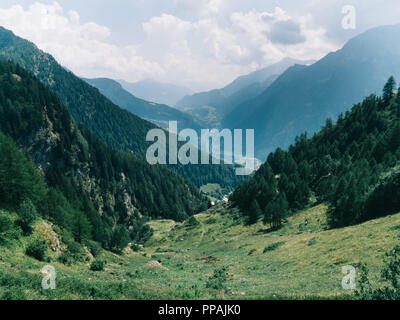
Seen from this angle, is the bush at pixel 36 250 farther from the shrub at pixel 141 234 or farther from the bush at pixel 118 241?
the shrub at pixel 141 234

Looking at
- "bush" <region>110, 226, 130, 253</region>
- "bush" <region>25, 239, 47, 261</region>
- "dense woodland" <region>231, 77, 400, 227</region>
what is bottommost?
"bush" <region>110, 226, 130, 253</region>

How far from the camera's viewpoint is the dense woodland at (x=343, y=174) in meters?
48.2

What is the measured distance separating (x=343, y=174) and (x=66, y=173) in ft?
393

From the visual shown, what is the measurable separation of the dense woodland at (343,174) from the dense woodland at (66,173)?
50122mm

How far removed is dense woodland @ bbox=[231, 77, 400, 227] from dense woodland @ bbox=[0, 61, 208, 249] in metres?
50.1

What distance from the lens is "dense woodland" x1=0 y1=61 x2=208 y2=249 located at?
4209 centimetres

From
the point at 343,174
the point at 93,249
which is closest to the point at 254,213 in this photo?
the point at 343,174

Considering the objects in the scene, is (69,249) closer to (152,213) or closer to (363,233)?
(363,233)

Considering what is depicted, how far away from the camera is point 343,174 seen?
7475 cm

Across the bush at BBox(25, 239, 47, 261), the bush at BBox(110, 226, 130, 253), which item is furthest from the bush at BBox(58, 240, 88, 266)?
the bush at BBox(110, 226, 130, 253)

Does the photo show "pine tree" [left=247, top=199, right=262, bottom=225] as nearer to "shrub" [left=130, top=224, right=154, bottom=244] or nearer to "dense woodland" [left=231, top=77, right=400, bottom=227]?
"dense woodland" [left=231, top=77, right=400, bottom=227]

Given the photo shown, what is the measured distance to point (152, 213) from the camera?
179m

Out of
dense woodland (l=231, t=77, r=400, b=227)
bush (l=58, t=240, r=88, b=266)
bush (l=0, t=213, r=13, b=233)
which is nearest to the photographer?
bush (l=0, t=213, r=13, b=233)

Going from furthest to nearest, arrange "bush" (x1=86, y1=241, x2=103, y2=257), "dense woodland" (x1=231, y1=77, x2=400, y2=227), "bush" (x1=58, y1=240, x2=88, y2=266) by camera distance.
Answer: "dense woodland" (x1=231, y1=77, x2=400, y2=227) → "bush" (x1=86, y1=241, x2=103, y2=257) → "bush" (x1=58, y1=240, x2=88, y2=266)
